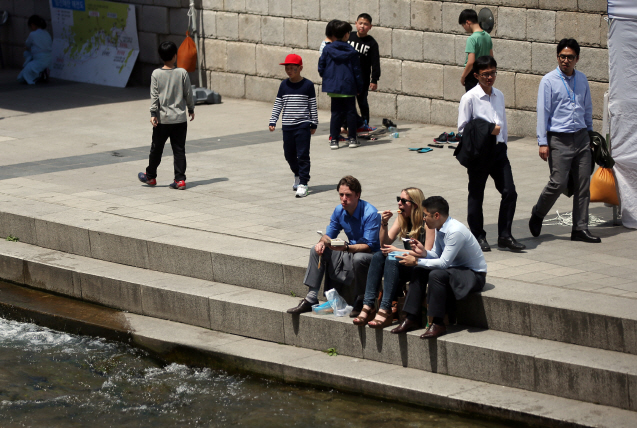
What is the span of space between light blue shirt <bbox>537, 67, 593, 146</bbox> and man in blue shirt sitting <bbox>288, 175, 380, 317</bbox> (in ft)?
5.80

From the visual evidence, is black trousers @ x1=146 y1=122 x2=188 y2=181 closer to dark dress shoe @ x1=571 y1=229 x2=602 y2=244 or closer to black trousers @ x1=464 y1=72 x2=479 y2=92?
black trousers @ x1=464 y1=72 x2=479 y2=92

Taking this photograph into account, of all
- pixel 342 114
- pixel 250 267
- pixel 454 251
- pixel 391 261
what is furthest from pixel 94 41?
pixel 454 251

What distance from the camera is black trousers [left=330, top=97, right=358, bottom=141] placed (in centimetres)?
1263

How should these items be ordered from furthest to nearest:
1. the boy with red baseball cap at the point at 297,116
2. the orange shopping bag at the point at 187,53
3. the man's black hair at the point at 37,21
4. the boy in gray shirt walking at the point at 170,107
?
the man's black hair at the point at 37,21 → the orange shopping bag at the point at 187,53 → the boy in gray shirt walking at the point at 170,107 → the boy with red baseball cap at the point at 297,116

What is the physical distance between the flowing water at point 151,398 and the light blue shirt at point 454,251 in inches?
39.4

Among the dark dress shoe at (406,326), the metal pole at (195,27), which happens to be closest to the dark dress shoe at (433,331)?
the dark dress shoe at (406,326)

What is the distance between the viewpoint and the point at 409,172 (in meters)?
11.1

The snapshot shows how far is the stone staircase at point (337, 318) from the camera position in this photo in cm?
605

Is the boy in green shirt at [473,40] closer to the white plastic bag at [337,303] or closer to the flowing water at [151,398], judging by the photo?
the white plastic bag at [337,303]

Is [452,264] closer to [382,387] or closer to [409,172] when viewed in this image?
[382,387]

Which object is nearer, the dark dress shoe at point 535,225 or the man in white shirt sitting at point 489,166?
the man in white shirt sitting at point 489,166

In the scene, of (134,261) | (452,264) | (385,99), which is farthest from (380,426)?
(385,99)

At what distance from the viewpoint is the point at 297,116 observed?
403 inches

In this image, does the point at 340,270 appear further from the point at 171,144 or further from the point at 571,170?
the point at 171,144
